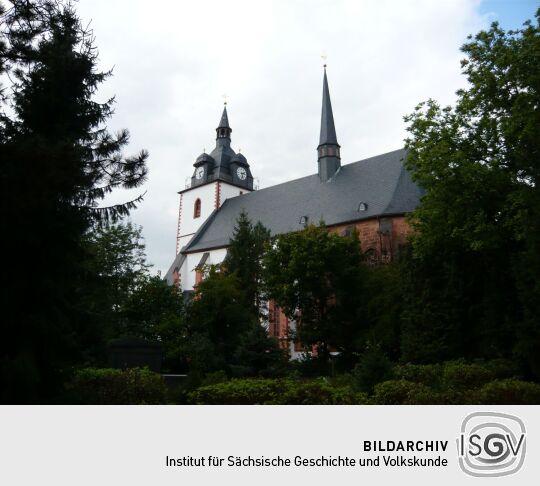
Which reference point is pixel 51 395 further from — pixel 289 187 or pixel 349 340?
pixel 289 187

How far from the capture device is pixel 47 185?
6.54 m

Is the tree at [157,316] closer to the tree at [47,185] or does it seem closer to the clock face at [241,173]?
the tree at [47,185]

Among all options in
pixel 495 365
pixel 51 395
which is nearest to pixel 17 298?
pixel 51 395

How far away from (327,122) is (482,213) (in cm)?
2505

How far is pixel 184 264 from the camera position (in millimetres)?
44969

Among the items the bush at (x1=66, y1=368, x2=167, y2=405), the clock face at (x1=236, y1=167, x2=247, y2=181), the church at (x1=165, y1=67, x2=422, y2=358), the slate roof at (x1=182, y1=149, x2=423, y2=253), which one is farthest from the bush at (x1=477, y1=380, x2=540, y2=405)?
the clock face at (x1=236, y1=167, x2=247, y2=181)

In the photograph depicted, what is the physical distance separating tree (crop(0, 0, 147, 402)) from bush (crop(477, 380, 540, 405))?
22.9ft

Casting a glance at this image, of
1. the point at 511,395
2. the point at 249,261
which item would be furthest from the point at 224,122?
the point at 511,395

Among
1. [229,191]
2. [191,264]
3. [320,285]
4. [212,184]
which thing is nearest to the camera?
[320,285]

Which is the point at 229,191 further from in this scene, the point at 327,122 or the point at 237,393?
the point at 237,393

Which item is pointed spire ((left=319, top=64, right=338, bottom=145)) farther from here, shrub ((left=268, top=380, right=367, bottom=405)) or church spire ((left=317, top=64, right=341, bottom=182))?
shrub ((left=268, top=380, right=367, bottom=405))

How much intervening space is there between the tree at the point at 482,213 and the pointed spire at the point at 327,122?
20245 mm

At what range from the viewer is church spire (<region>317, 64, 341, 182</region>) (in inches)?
1534

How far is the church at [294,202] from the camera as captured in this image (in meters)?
31.5
